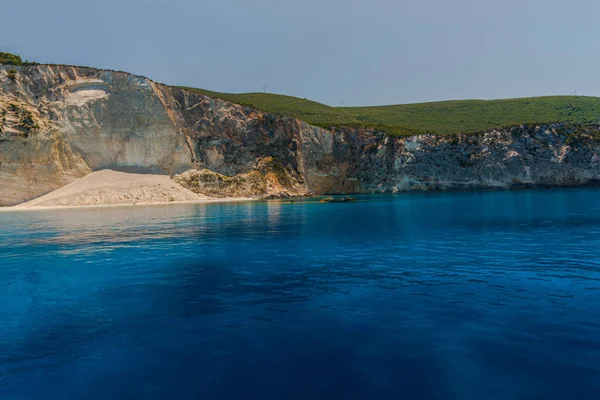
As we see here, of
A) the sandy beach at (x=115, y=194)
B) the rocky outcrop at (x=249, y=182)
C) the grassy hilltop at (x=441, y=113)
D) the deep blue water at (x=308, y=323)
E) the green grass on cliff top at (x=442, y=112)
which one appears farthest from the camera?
the green grass on cliff top at (x=442, y=112)

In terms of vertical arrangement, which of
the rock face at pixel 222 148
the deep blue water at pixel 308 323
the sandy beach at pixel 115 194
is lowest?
the deep blue water at pixel 308 323

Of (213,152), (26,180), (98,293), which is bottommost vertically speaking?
(98,293)

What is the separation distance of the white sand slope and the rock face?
2.16m

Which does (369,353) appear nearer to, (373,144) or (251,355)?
(251,355)

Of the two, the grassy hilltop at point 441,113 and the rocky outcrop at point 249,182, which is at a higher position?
the grassy hilltop at point 441,113

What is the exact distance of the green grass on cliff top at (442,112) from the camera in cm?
10421

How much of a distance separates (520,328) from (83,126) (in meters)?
77.2

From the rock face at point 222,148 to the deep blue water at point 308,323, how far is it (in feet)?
184

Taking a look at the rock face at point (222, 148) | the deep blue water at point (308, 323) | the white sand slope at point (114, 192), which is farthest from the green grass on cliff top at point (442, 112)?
the deep blue water at point (308, 323)

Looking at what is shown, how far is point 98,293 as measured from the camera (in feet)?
41.8

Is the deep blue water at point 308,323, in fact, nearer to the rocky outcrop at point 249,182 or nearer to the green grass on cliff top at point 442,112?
the rocky outcrop at point 249,182

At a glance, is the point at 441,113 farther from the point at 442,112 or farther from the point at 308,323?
the point at 308,323

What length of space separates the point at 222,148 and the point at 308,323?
74661 millimetres

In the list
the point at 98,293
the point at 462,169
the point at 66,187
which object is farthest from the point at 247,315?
the point at 462,169
